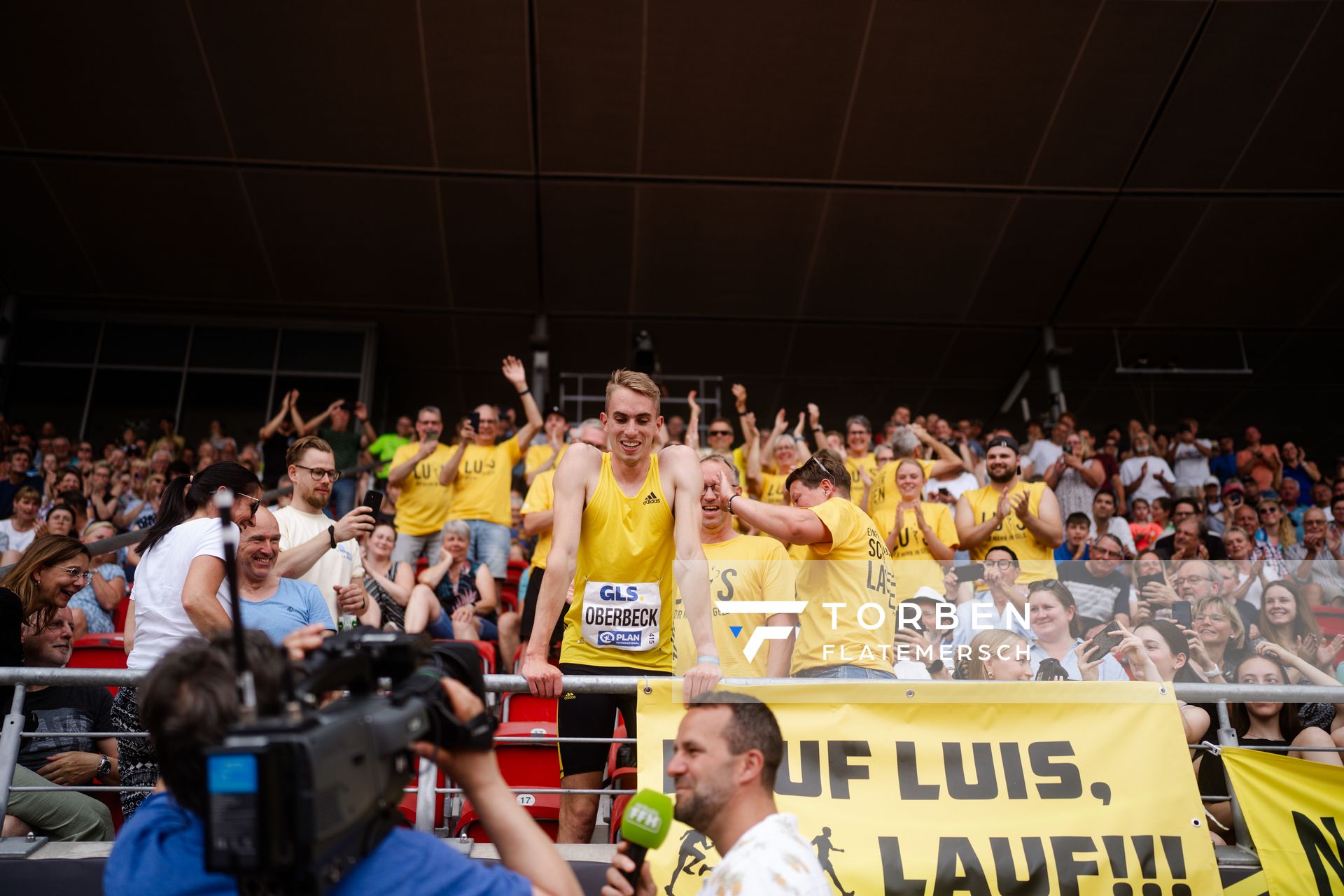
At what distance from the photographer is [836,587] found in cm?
454

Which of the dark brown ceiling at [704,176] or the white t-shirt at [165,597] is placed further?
the dark brown ceiling at [704,176]

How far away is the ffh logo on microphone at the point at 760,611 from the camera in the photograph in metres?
4.72

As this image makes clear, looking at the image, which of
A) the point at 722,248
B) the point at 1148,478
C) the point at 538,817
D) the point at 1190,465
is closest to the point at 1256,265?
the point at 1190,465

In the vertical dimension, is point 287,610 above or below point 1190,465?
below

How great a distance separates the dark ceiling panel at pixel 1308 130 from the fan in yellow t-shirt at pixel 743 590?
32.0ft

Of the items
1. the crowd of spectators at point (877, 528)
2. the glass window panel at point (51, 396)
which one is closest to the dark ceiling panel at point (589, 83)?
the crowd of spectators at point (877, 528)

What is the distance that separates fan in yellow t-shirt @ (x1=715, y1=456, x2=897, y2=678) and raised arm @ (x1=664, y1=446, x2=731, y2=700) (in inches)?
13.6

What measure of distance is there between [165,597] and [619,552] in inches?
72.6

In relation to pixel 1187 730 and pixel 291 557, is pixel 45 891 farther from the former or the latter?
pixel 1187 730

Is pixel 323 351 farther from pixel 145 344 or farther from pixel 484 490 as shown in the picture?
pixel 484 490

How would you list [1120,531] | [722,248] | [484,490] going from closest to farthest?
[1120,531]
[484,490]
[722,248]

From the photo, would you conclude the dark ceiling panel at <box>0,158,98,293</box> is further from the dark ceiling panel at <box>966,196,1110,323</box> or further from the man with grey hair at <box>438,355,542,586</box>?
the dark ceiling panel at <box>966,196,1110,323</box>

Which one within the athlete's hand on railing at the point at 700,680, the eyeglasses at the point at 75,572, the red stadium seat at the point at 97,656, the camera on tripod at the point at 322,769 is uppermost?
the eyeglasses at the point at 75,572

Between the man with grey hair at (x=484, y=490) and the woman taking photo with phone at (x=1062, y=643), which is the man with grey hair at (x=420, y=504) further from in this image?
the woman taking photo with phone at (x=1062, y=643)
